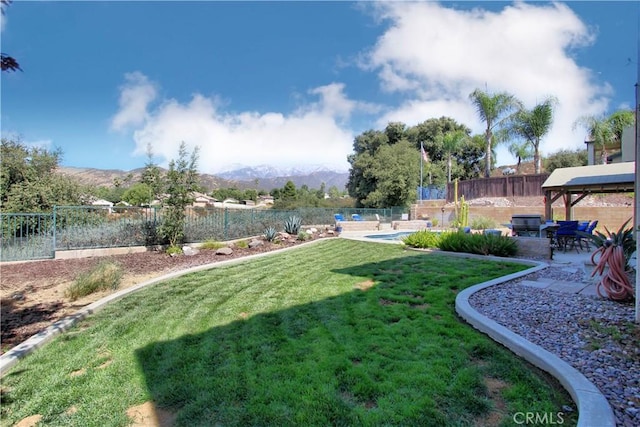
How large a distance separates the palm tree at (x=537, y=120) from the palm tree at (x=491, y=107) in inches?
38.0

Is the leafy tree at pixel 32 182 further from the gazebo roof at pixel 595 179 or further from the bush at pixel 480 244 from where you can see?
the gazebo roof at pixel 595 179

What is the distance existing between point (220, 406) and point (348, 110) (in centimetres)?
3058

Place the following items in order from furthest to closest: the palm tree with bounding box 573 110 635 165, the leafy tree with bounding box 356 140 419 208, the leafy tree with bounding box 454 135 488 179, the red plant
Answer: the leafy tree with bounding box 454 135 488 179
the leafy tree with bounding box 356 140 419 208
the palm tree with bounding box 573 110 635 165
the red plant

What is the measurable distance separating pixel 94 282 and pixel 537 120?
94.3ft

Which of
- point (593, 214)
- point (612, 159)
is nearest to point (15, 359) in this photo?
point (593, 214)

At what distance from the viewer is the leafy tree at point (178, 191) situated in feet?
32.7

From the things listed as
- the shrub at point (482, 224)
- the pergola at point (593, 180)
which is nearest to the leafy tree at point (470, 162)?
the shrub at point (482, 224)

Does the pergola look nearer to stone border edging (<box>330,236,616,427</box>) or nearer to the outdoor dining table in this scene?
the outdoor dining table

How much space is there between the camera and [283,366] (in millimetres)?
2842

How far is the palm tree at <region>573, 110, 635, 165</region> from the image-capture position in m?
22.9

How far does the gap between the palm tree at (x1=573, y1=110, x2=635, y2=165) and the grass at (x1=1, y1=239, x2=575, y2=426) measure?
87.2 feet

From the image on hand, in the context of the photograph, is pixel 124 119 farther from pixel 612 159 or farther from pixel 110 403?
pixel 612 159

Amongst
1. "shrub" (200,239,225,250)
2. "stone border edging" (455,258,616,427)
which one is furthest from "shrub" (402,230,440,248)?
"shrub" (200,239,225,250)

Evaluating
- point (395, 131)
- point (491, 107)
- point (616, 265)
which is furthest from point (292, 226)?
point (395, 131)
